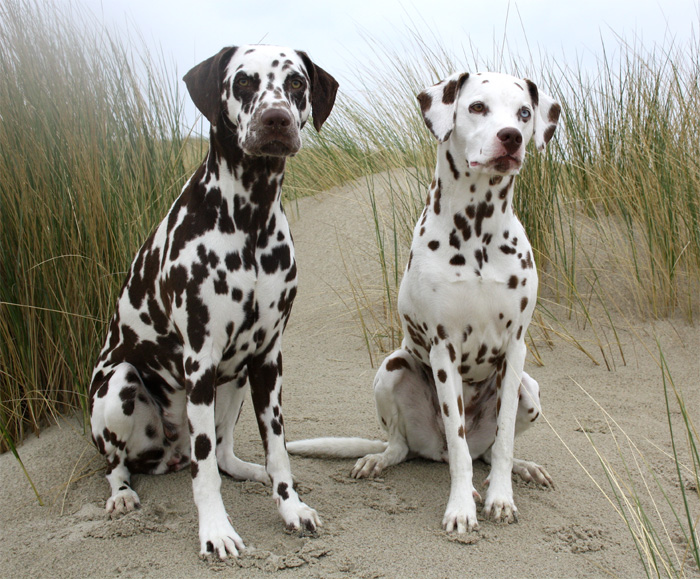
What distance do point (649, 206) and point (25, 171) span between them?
15.2ft

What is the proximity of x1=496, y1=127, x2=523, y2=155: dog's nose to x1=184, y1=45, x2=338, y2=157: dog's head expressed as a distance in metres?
0.80

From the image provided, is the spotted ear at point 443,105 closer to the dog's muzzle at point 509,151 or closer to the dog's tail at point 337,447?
the dog's muzzle at point 509,151

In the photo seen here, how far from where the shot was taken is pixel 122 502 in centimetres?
339

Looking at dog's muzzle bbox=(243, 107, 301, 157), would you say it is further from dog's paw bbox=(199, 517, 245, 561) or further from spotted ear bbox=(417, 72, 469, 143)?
dog's paw bbox=(199, 517, 245, 561)

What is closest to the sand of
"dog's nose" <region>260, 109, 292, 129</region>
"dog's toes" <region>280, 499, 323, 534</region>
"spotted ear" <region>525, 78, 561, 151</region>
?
"dog's toes" <region>280, 499, 323, 534</region>

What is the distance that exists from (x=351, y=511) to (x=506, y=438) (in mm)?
789

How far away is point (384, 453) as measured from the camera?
387cm

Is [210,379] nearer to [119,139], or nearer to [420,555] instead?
[420,555]

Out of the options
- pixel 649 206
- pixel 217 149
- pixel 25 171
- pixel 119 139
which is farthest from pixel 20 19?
pixel 649 206

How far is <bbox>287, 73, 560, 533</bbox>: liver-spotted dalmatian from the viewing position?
10.5 feet

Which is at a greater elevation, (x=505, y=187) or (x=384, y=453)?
(x=505, y=187)

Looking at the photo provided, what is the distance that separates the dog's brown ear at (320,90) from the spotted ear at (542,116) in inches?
35.2

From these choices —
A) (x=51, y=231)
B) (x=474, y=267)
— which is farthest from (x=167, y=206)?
(x=474, y=267)

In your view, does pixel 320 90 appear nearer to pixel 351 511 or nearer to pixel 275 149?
pixel 275 149
